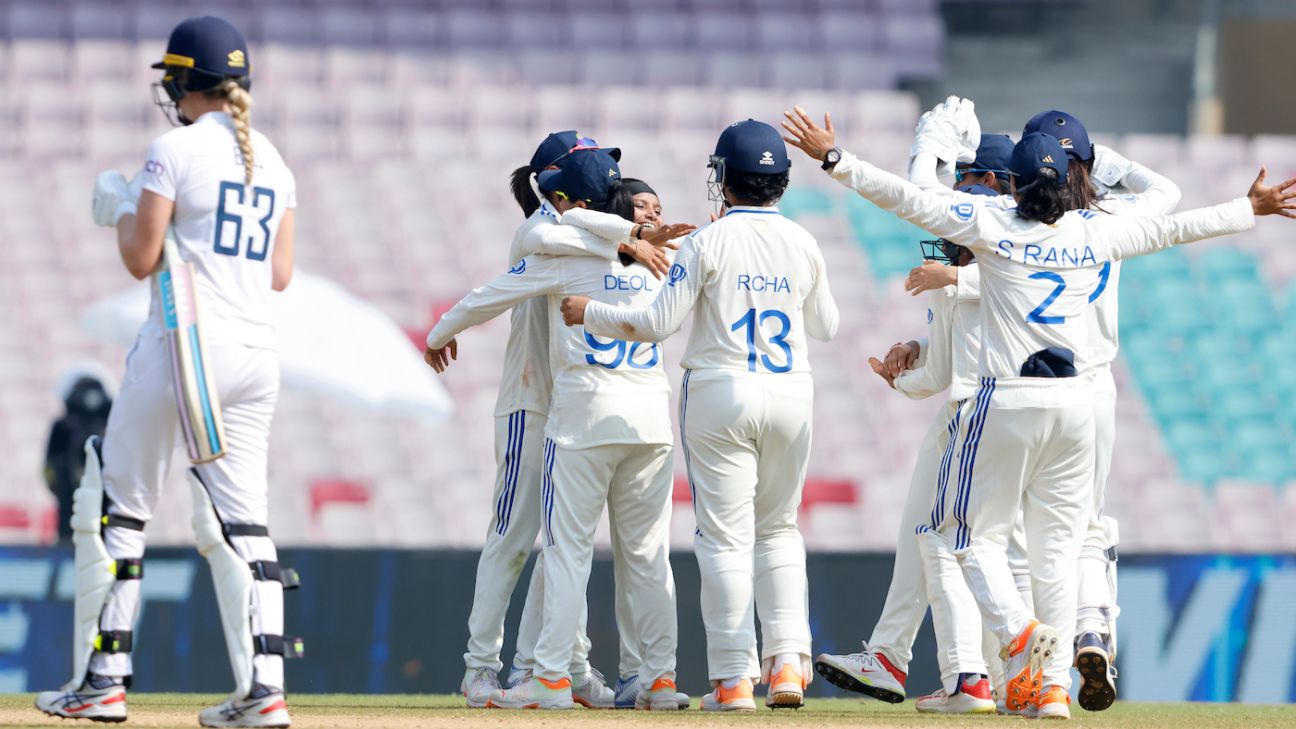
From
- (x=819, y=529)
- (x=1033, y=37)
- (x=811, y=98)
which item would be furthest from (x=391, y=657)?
(x=1033, y=37)

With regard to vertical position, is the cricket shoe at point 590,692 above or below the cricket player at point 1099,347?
below

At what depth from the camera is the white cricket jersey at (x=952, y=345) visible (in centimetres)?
640

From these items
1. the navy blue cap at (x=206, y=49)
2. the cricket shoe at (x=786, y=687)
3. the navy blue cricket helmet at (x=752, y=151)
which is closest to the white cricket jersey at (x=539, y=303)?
the navy blue cricket helmet at (x=752, y=151)

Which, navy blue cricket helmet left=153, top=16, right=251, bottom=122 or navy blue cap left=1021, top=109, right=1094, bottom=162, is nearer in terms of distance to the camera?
navy blue cricket helmet left=153, top=16, right=251, bottom=122

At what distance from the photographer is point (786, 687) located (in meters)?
5.98

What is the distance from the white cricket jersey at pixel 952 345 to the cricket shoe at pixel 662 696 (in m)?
1.39

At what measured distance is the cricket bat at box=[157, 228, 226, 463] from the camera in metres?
4.55

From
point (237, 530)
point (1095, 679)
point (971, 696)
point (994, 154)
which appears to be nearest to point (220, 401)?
point (237, 530)

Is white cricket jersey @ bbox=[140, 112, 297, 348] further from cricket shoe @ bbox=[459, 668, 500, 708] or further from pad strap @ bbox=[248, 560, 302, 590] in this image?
cricket shoe @ bbox=[459, 668, 500, 708]

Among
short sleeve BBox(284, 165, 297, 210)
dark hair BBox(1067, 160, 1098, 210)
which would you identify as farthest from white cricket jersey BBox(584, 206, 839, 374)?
short sleeve BBox(284, 165, 297, 210)

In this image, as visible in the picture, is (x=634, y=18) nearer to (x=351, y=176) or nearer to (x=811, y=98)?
(x=811, y=98)

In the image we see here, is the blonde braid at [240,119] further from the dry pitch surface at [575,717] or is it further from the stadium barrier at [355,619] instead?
the stadium barrier at [355,619]

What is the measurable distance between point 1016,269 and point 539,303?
175 cm

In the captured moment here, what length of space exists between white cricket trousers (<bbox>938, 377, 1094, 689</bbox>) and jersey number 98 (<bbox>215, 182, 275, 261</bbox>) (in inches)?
89.6
